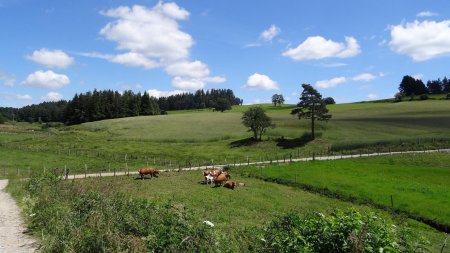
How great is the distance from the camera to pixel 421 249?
31.8ft

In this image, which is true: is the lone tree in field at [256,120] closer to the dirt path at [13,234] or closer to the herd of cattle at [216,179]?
the herd of cattle at [216,179]

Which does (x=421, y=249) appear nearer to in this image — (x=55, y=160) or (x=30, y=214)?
→ (x=30, y=214)

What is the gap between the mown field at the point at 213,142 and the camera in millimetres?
66125

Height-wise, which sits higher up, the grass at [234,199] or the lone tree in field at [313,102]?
the lone tree in field at [313,102]

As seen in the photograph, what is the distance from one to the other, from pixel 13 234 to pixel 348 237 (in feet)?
48.2

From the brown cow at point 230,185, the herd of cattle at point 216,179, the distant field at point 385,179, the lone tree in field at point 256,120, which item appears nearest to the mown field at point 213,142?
the lone tree in field at point 256,120

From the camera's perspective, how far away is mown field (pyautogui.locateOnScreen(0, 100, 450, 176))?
217 feet

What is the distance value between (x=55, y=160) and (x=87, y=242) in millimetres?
55900

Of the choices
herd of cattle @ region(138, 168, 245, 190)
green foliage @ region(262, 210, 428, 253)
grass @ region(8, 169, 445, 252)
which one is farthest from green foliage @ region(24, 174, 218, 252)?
herd of cattle @ region(138, 168, 245, 190)

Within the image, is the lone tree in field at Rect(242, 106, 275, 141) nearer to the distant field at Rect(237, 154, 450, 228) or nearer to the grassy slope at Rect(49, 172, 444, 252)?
the distant field at Rect(237, 154, 450, 228)

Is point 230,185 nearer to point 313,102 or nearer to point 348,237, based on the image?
point 348,237

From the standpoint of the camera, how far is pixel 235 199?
1313 inches

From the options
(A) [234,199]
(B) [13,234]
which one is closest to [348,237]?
(B) [13,234]

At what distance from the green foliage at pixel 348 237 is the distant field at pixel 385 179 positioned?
21.6 metres
